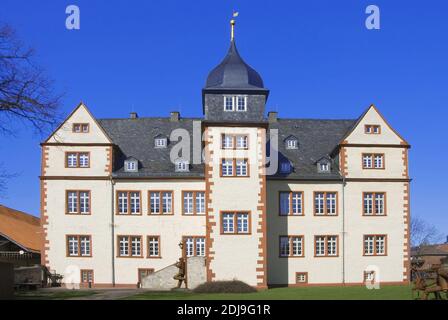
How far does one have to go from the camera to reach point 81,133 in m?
37.3

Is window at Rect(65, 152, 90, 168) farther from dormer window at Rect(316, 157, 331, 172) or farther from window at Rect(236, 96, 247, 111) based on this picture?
dormer window at Rect(316, 157, 331, 172)

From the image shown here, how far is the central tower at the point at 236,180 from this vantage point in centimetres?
3338

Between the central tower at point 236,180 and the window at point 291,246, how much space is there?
11.9 feet

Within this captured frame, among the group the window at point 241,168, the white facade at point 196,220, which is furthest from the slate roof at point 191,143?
the window at point 241,168

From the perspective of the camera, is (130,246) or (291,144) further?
(291,144)

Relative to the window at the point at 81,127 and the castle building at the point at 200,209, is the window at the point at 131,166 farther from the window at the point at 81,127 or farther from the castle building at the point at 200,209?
the window at the point at 81,127

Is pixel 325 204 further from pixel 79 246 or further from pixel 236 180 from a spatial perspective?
pixel 79 246

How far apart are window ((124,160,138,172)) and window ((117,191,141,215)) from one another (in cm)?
143

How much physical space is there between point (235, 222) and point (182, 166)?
5832 millimetres

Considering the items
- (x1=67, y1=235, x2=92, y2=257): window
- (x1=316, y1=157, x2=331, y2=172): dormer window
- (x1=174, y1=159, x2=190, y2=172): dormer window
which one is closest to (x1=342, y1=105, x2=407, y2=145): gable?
(x1=316, y1=157, x2=331, y2=172): dormer window

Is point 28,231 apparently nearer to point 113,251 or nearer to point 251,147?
point 113,251

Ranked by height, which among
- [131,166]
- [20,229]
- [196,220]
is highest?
[131,166]

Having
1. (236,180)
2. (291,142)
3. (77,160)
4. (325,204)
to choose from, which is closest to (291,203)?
(325,204)
